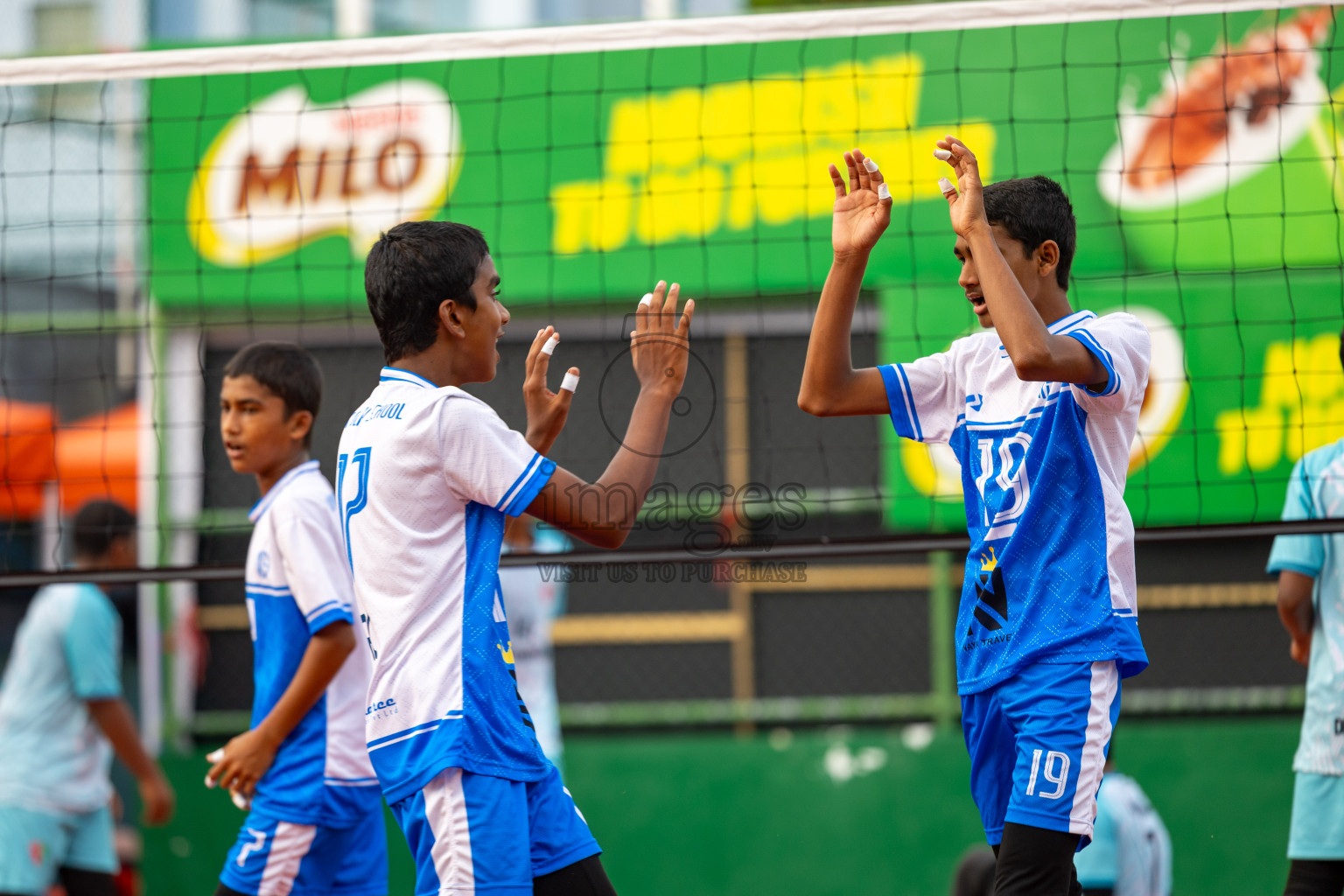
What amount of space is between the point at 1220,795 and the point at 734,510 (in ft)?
9.37

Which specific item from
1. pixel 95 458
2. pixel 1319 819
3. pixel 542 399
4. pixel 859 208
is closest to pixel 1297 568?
pixel 1319 819

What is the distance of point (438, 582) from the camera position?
2.54 meters

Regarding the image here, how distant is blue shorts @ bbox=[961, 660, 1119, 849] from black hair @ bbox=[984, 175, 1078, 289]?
2.85 feet

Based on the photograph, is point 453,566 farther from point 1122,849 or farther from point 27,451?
point 27,451

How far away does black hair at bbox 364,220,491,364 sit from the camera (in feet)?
8.98

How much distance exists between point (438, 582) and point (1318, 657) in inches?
103

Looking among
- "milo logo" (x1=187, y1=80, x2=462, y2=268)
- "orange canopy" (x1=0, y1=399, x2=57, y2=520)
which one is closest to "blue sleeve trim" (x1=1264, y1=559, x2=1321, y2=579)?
"milo logo" (x1=187, y1=80, x2=462, y2=268)

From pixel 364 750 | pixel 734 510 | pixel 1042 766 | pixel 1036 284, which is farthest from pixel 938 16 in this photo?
pixel 734 510

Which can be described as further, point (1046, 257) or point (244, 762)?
point (244, 762)

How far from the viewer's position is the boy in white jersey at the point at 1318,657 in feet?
11.9

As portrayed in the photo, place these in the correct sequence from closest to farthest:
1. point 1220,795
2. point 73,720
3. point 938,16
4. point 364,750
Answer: point 364,750 < point 938,16 < point 73,720 < point 1220,795

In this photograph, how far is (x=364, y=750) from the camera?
3525 millimetres

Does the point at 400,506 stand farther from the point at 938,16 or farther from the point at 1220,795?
the point at 1220,795

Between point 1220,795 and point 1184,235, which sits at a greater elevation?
point 1184,235
